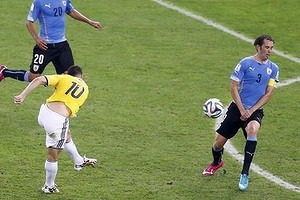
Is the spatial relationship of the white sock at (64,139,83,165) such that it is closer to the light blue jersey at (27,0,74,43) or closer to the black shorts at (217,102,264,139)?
the black shorts at (217,102,264,139)

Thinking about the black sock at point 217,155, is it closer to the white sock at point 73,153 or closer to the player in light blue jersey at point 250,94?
the player in light blue jersey at point 250,94

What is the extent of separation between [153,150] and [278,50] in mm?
7446

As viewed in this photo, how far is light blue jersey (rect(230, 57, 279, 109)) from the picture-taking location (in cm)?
1424

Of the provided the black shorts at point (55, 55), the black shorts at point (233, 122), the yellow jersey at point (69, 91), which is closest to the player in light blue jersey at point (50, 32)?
the black shorts at point (55, 55)

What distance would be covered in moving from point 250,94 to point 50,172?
3306mm

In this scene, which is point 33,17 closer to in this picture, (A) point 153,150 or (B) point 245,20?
(A) point 153,150

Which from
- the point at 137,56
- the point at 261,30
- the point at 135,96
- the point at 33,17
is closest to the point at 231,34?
the point at 261,30

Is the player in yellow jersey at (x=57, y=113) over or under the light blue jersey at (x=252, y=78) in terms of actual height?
under

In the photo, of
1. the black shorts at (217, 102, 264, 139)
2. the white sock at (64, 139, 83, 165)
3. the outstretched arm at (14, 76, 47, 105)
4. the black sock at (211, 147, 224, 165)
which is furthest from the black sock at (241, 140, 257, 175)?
the outstretched arm at (14, 76, 47, 105)

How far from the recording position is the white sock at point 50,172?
13383 millimetres

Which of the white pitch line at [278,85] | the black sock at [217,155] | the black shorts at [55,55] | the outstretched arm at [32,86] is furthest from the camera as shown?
the black shorts at [55,55]

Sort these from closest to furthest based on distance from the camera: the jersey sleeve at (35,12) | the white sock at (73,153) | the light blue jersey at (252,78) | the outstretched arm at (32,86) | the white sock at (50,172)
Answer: the outstretched arm at (32,86) < the white sock at (50,172) < the white sock at (73,153) < the light blue jersey at (252,78) < the jersey sleeve at (35,12)

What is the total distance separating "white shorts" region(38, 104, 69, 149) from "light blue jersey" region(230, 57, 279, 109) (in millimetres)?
2751

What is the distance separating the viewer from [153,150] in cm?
1575
